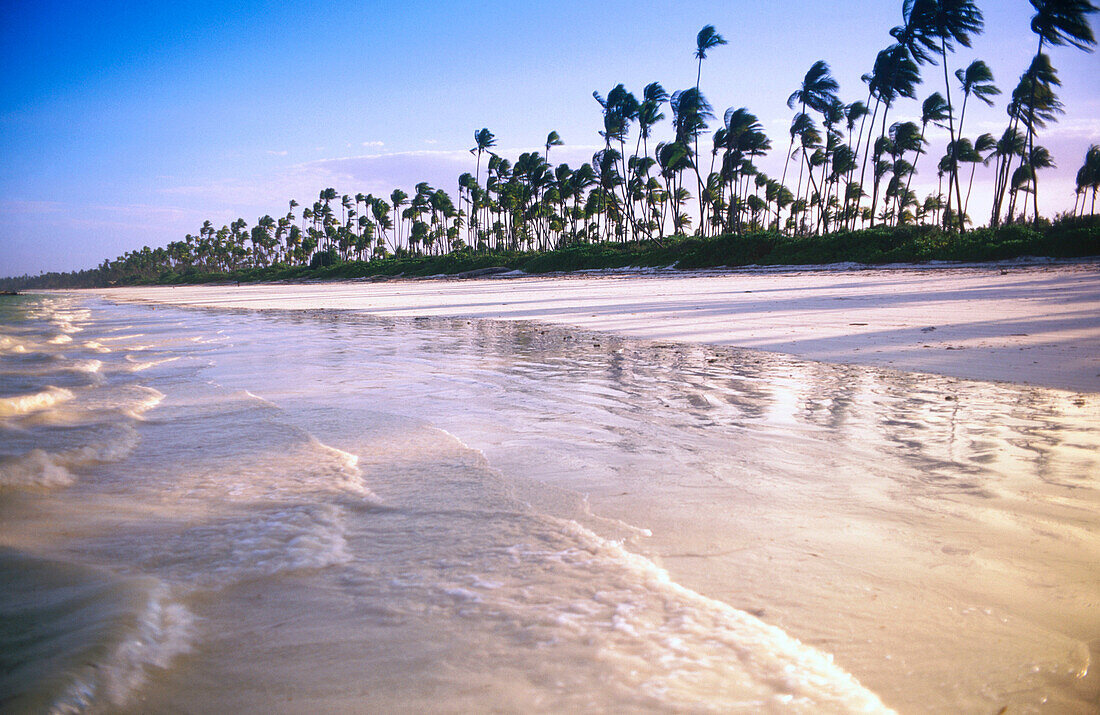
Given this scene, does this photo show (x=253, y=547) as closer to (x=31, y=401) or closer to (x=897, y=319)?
(x=31, y=401)

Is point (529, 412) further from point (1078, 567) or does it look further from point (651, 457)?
point (1078, 567)

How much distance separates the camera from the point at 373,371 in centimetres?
587

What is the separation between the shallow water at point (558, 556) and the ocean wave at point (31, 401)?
1.24 ft

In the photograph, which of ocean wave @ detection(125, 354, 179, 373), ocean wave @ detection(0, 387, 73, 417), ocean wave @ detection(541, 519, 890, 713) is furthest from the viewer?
ocean wave @ detection(125, 354, 179, 373)

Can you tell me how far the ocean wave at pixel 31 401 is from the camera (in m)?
4.51

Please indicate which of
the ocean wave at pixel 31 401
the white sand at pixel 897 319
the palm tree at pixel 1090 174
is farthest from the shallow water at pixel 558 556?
the palm tree at pixel 1090 174

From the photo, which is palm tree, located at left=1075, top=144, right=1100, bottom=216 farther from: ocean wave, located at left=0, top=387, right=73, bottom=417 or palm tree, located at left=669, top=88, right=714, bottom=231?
ocean wave, located at left=0, top=387, right=73, bottom=417

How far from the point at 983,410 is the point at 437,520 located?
3565mm

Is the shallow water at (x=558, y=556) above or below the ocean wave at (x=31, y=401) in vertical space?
below

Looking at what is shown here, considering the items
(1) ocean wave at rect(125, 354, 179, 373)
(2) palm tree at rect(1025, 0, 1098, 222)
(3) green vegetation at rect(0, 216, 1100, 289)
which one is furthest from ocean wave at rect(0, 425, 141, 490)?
(2) palm tree at rect(1025, 0, 1098, 222)

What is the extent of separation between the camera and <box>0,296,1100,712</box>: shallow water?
4.44 ft

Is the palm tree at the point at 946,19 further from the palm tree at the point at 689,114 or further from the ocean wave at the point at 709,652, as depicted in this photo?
the ocean wave at the point at 709,652

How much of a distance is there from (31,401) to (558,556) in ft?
16.4

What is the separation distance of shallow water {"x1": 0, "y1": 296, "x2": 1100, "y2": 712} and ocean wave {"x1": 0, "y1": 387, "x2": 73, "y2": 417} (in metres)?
0.38
